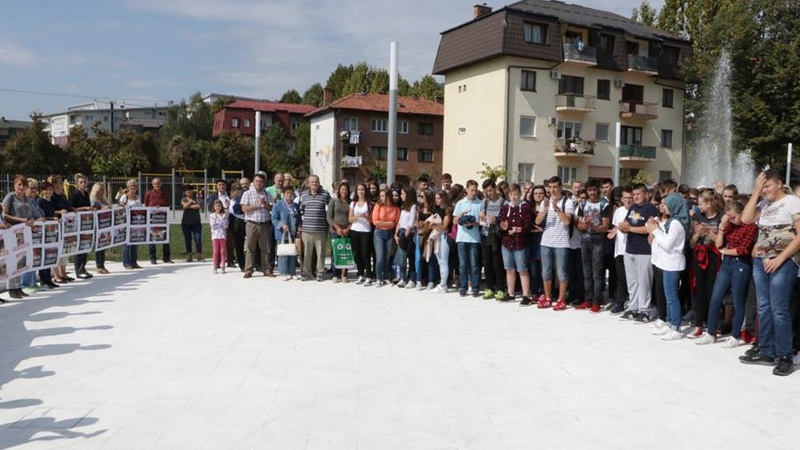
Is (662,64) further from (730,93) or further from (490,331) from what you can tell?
(490,331)

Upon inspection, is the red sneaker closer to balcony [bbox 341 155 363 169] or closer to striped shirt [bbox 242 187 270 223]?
striped shirt [bbox 242 187 270 223]

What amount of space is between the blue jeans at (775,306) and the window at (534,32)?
3663 centimetres

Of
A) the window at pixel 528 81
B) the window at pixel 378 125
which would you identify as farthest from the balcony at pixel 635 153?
the window at pixel 378 125

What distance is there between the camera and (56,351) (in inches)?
284

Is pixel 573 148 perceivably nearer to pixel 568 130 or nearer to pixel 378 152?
pixel 568 130

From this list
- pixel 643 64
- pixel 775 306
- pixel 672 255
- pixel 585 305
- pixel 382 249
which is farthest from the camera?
pixel 643 64

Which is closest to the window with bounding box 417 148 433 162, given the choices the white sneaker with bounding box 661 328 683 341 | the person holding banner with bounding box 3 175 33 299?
the person holding banner with bounding box 3 175 33 299

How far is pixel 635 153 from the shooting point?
46781 mm

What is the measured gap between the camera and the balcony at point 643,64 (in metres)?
45.5

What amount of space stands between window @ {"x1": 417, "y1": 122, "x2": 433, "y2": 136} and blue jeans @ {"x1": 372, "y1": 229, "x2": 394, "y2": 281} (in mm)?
50618

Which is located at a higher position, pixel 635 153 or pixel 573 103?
pixel 573 103

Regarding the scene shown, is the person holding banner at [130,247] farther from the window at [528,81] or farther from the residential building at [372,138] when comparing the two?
the residential building at [372,138]

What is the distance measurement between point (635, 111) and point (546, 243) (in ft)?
131

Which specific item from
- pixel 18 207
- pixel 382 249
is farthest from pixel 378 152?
pixel 18 207
